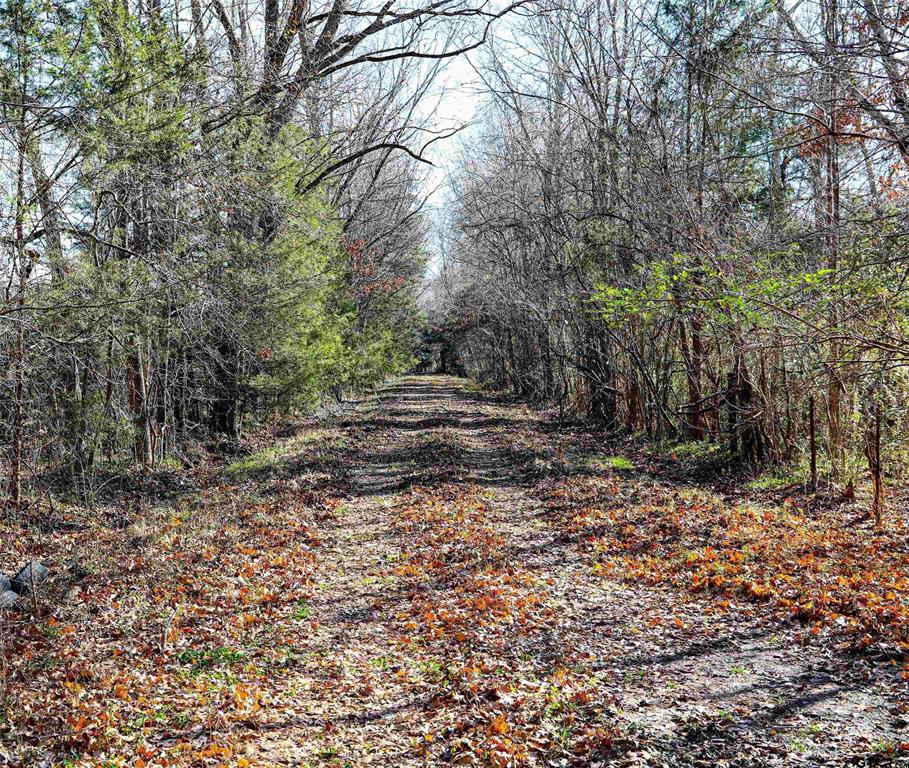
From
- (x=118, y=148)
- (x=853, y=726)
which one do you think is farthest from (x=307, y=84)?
(x=853, y=726)

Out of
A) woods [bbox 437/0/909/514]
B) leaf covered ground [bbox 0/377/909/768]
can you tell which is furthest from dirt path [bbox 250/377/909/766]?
woods [bbox 437/0/909/514]

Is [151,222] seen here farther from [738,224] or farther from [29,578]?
[738,224]

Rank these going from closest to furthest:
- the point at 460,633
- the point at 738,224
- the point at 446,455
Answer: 1. the point at 460,633
2. the point at 738,224
3. the point at 446,455

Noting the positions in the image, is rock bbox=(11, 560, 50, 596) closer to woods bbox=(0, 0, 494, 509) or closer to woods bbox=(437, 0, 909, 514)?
woods bbox=(0, 0, 494, 509)

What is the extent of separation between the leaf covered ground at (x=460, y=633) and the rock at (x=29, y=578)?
6.8 inches

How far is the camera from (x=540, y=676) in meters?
5.86

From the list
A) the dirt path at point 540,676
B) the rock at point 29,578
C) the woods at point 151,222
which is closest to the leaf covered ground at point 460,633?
the dirt path at point 540,676

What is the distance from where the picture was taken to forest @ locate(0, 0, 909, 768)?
532cm

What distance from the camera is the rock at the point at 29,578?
7488 millimetres

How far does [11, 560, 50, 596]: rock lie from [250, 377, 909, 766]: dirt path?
2.86 metres

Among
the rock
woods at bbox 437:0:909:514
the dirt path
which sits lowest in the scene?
the dirt path

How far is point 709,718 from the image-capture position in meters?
5.05

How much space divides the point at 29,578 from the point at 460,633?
466 centimetres

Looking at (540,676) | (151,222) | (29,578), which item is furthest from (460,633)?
(151,222)
